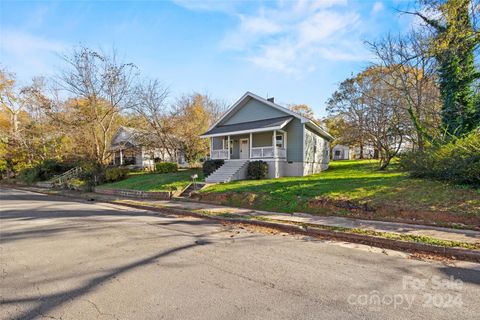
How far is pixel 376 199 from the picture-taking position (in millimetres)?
8039

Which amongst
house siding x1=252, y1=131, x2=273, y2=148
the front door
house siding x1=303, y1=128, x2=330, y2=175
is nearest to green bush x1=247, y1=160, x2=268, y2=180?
house siding x1=252, y1=131, x2=273, y2=148

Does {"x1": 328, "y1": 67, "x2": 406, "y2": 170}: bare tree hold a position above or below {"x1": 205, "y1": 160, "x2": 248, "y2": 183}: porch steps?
above

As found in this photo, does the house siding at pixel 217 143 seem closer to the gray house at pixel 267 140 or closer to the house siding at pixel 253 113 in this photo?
the gray house at pixel 267 140

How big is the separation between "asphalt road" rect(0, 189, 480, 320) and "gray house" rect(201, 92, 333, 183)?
1034 cm

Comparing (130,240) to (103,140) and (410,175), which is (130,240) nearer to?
(410,175)

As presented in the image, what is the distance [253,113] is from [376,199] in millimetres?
13322

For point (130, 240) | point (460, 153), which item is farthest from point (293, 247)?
point (460, 153)

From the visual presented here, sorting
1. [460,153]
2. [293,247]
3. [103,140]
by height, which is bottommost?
[293,247]

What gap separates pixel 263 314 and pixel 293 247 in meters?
2.64

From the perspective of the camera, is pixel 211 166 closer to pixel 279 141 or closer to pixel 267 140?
pixel 267 140

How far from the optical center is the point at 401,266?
4.12 meters

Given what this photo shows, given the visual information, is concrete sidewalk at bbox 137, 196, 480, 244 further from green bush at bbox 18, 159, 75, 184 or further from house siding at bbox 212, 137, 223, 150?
green bush at bbox 18, 159, 75, 184

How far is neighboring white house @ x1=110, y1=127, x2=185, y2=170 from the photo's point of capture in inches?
955

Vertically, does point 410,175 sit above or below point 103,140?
below
